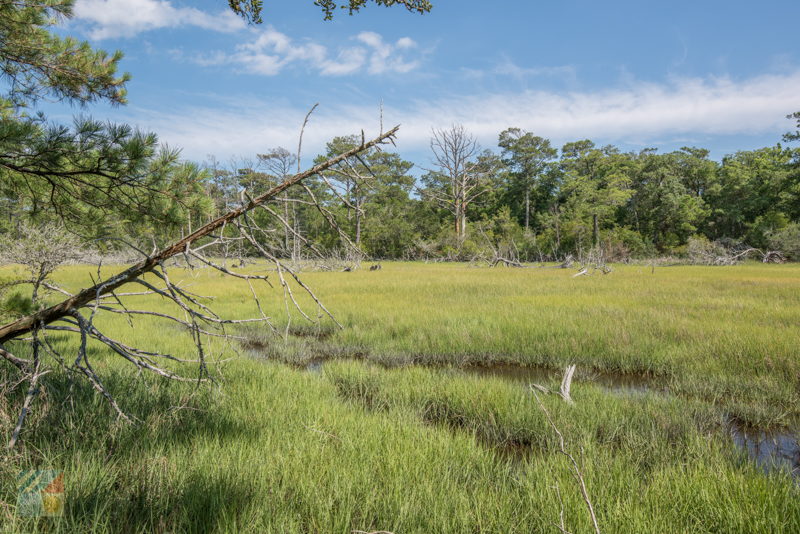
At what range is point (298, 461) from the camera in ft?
8.43

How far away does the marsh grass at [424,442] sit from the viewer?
2.06 metres

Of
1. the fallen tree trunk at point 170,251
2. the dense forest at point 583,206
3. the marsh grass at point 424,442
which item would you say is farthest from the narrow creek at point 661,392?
the dense forest at point 583,206

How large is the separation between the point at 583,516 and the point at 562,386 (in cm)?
248

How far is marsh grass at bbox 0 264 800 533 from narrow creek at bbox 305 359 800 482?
0.59 ft

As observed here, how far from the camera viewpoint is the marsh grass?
2.06 metres

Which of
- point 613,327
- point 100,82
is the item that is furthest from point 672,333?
point 100,82

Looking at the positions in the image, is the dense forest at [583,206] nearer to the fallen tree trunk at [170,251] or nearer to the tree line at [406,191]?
the tree line at [406,191]

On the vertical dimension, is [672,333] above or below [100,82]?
below

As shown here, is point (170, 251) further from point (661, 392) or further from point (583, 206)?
point (583, 206)

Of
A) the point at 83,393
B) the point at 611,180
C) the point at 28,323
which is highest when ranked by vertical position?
the point at 611,180

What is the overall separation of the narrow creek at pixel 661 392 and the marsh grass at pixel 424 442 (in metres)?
0.18

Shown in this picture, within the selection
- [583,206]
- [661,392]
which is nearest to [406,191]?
[583,206]

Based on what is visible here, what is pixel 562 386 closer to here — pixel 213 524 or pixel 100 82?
pixel 213 524

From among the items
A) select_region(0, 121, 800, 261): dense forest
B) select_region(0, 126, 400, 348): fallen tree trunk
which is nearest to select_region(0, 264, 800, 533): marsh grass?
select_region(0, 126, 400, 348): fallen tree trunk
